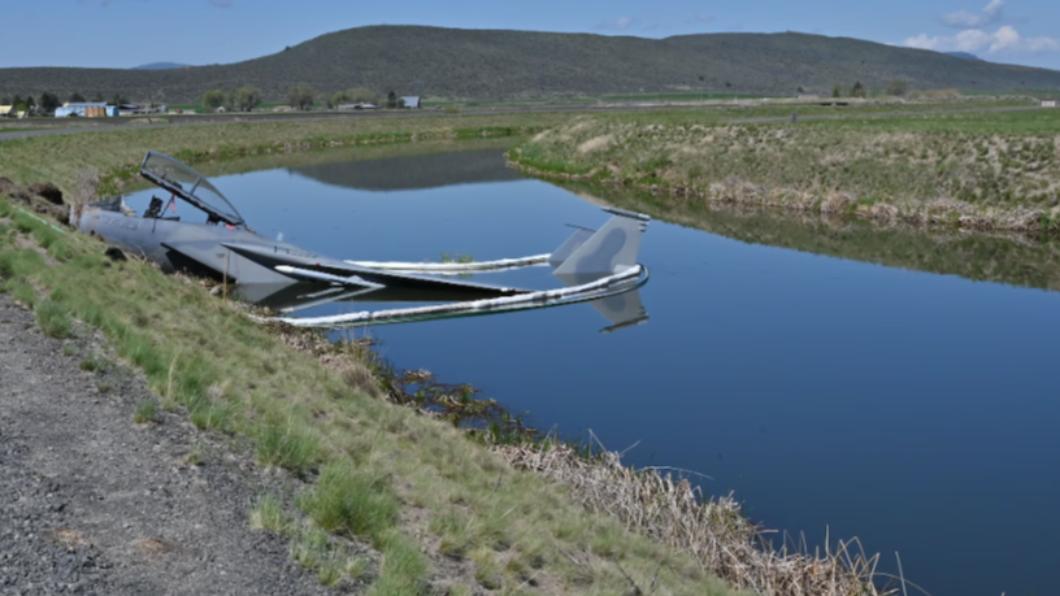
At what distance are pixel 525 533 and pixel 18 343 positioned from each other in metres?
6.01

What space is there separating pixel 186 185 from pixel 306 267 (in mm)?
2994

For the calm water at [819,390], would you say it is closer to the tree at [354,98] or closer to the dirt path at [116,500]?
the dirt path at [116,500]

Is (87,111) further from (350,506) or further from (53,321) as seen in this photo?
(350,506)

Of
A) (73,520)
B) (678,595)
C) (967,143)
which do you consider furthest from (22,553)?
(967,143)

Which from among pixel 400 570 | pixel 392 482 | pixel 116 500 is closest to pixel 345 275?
pixel 392 482

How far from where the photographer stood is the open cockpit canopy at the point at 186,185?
67.7 feet

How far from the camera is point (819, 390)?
1700 centimetres

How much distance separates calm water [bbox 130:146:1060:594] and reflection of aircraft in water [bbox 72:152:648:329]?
55 centimetres

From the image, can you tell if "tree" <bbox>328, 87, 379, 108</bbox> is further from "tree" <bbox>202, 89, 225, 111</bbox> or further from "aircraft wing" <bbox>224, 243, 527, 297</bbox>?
"aircraft wing" <bbox>224, 243, 527, 297</bbox>

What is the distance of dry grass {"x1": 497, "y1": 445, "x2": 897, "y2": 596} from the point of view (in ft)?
30.5

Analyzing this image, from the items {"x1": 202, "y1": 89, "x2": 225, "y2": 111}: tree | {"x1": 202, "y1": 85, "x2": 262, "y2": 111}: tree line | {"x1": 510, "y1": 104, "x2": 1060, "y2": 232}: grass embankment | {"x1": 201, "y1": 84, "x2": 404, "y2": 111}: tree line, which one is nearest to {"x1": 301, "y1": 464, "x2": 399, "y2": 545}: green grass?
{"x1": 510, "y1": 104, "x2": 1060, "y2": 232}: grass embankment

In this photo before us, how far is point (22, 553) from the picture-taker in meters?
6.41

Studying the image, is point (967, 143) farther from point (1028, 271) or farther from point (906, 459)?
point (906, 459)

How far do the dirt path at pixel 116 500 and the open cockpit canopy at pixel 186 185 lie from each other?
11194 millimetres
